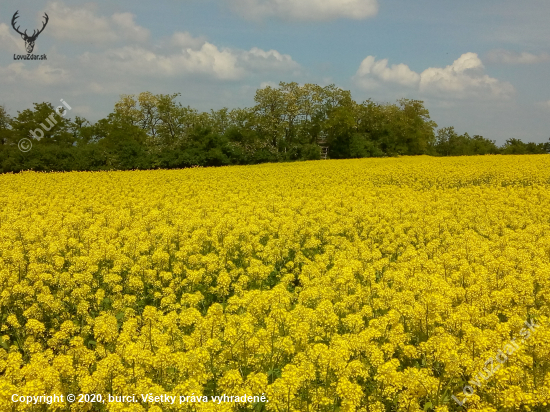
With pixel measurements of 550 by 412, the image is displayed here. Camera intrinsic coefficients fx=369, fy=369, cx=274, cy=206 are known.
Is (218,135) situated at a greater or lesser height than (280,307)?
greater

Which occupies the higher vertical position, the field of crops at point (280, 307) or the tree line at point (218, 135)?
the tree line at point (218, 135)

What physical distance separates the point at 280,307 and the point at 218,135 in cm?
4437

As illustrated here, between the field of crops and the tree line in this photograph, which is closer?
the field of crops

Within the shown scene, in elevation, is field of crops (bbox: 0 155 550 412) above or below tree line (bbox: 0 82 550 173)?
below

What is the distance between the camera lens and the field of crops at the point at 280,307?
4.85 m

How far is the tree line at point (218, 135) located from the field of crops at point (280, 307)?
28466 millimetres

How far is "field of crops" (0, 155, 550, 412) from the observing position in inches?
191

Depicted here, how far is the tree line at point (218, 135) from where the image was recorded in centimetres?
4141

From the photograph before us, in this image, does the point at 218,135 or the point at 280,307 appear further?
the point at 218,135

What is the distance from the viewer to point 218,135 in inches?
1922

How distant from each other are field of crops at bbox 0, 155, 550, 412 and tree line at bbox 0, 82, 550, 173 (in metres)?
28.5

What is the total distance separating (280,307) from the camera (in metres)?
6.53

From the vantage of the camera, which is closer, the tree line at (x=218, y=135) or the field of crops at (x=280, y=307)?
the field of crops at (x=280, y=307)

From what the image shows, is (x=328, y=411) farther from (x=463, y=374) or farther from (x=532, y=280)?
(x=532, y=280)
